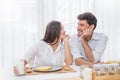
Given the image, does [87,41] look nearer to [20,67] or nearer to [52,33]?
[52,33]

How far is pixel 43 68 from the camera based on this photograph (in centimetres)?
190

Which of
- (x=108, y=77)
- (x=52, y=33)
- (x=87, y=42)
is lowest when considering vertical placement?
(x=108, y=77)

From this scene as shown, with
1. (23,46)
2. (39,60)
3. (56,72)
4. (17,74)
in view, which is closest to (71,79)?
(56,72)

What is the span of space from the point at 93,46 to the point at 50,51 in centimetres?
57

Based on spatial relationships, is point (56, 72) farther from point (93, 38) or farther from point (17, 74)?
point (93, 38)

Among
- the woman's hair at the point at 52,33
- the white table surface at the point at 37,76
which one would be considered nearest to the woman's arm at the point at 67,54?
the woman's hair at the point at 52,33

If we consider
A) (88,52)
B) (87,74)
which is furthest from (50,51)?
(87,74)

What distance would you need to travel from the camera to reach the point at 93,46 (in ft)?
8.16

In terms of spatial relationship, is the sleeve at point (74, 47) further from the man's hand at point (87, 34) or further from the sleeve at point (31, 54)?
the sleeve at point (31, 54)

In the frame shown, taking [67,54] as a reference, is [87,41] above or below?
above

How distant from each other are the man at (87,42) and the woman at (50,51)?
0.38ft

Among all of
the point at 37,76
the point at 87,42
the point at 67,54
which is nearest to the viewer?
the point at 37,76

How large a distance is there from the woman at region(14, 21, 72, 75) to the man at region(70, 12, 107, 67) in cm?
12

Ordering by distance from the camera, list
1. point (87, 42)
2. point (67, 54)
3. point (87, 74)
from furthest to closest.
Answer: point (87, 42) < point (67, 54) < point (87, 74)
